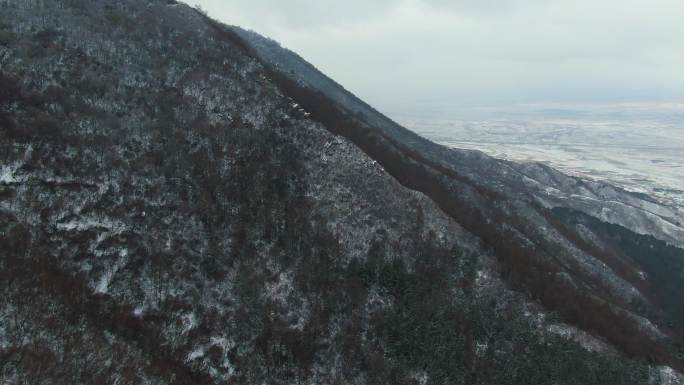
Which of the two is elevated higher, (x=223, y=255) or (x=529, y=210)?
(x=529, y=210)

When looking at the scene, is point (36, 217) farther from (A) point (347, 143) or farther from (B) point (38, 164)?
(A) point (347, 143)

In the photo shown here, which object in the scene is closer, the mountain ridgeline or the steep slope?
the mountain ridgeline

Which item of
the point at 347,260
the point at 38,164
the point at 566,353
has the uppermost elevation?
the point at 38,164

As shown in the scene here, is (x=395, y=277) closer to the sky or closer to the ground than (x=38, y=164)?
closer to the ground

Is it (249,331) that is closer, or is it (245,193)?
(249,331)

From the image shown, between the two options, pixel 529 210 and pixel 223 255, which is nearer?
pixel 223 255

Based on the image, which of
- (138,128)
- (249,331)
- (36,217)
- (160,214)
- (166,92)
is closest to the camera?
(36,217)

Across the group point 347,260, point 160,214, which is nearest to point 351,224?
point 347,260

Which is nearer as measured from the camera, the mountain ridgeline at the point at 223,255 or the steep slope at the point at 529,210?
the mountain ridgeline at the point at 223,255
